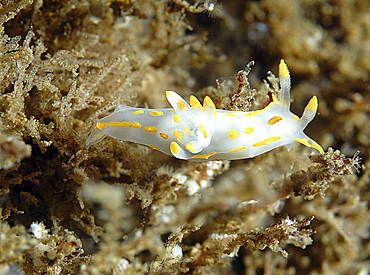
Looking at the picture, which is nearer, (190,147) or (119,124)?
(190,147)

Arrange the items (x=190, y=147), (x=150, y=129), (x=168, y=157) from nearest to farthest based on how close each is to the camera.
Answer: (x=190, y=147)
(x=150, y=129)
(x=168, y=157)

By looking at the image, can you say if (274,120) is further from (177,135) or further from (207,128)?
(177,135)

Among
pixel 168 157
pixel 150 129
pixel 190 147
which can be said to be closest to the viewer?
pixel 190 147

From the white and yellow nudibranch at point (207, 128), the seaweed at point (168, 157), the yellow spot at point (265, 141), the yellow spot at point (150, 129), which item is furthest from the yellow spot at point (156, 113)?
the yellow spot at point (265, 141)

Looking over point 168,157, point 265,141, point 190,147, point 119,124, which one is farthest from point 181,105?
point 168,157

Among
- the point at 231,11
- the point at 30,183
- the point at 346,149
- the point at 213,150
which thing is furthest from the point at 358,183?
the point at 30,183

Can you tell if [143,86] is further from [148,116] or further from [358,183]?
[358,183]

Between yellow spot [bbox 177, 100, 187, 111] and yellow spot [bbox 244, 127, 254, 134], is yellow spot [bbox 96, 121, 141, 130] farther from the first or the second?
yellow spot [bbox 244, 127, 254, 134]

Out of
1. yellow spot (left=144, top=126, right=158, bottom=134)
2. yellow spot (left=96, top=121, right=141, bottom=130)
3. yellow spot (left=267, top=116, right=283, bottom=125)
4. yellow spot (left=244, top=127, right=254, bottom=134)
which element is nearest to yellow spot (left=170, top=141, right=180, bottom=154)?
yellow spot (left=144, top=126, right=158, bottom=134)

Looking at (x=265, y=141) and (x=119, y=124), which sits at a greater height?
(x=119, y=124)
